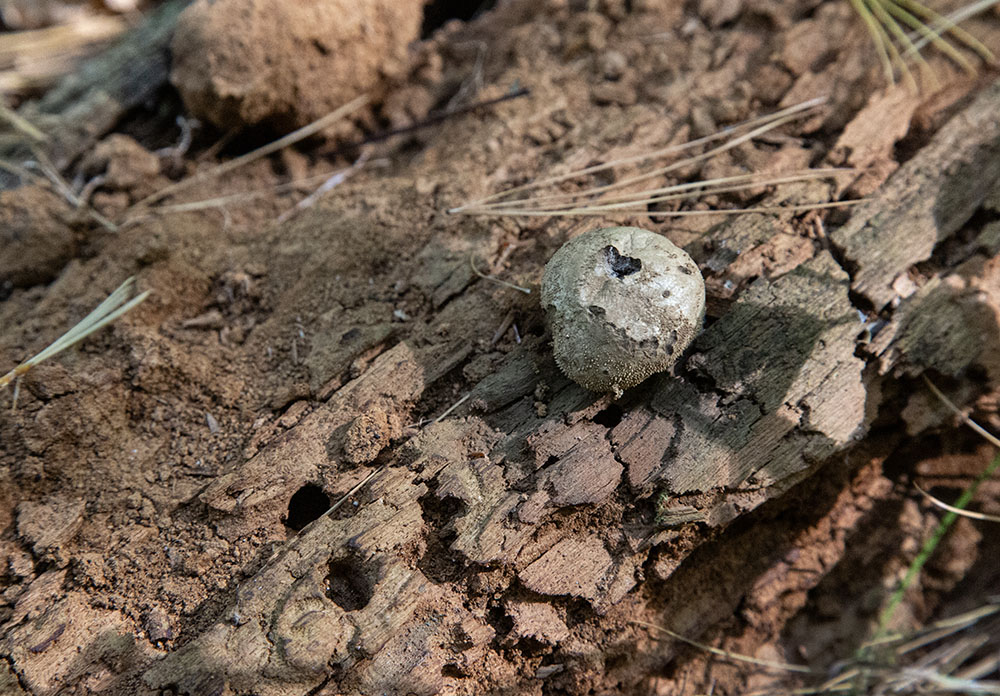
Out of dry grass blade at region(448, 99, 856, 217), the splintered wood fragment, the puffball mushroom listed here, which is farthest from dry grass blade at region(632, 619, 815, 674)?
dry grass blade at region(448, 99, 856, 217)

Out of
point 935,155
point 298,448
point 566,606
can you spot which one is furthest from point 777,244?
point 298,448

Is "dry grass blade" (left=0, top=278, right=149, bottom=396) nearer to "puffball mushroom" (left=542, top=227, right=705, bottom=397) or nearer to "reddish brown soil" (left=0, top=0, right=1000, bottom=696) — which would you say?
"reddish brown soil" (left=0, top=0, right=1000, bottom=696)

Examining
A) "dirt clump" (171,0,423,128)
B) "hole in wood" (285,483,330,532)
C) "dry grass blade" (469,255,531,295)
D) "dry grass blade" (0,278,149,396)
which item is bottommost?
"hole in wood" (285,483,330,532)

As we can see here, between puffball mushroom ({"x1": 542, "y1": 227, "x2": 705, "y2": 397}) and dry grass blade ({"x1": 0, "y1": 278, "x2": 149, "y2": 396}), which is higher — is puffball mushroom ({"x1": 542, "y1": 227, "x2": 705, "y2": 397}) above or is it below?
below

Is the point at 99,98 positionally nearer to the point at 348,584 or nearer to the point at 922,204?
the point at 348,584

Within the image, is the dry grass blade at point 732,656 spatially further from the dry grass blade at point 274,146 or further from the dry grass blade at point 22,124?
the dry grass blade at point 22,124

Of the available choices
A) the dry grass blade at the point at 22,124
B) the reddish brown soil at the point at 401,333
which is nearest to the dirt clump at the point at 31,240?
the reddish brown soil at the point at 401,333

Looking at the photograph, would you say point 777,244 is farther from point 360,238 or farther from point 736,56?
point 360,238
